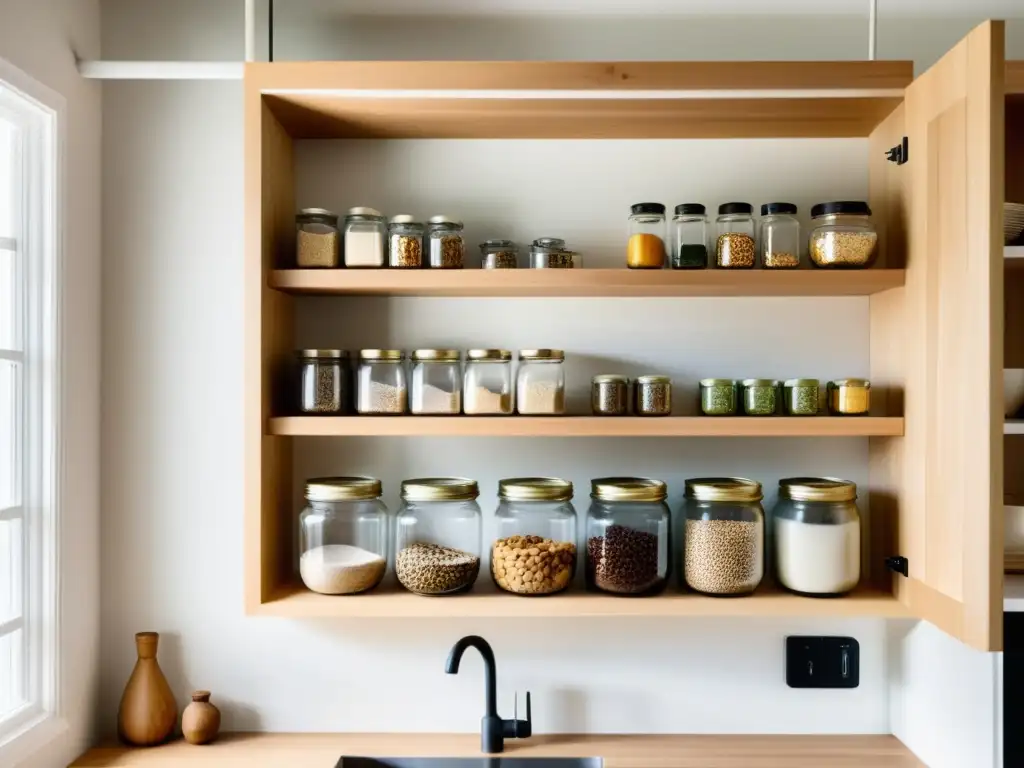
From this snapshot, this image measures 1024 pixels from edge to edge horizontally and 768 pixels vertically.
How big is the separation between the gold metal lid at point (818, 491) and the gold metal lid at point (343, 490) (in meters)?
0.85

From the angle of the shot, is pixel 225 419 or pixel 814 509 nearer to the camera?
pixel 814 509

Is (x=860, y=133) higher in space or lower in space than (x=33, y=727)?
higher

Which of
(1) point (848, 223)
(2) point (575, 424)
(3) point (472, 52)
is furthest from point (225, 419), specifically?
(1) point (848, 223)

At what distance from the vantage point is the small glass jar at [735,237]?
5.82ft

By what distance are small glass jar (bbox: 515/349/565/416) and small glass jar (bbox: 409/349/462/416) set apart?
13 centimetres

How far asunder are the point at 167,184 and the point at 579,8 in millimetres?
1015

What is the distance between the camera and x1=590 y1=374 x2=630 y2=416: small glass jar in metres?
1.80

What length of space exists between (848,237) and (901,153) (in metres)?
0.20

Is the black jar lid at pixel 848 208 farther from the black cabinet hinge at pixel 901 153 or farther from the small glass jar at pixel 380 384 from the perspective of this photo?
the small glass jar at pixel 380 384

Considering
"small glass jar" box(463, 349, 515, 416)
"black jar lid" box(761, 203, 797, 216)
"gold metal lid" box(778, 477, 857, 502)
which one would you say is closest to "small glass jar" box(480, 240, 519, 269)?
"small glass jar" box(463, 349, 515, 416)

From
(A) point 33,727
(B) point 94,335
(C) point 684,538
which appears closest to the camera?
(A) point 33,727

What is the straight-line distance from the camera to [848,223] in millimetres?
1754

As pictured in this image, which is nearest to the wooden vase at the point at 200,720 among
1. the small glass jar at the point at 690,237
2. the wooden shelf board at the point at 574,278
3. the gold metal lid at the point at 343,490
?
the gold metal lid at the point at 343,490

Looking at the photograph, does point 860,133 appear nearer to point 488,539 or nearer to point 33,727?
point 488,539
